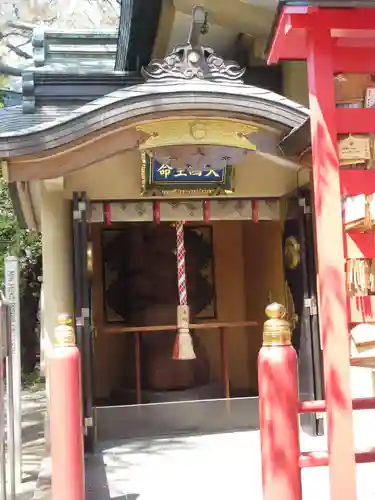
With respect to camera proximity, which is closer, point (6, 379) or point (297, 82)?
point (6, 379)

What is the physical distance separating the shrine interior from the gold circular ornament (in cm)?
100

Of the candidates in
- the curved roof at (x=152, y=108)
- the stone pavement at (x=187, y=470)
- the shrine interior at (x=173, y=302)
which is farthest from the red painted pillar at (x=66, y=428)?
the shrine interior at (x=173, y=302)

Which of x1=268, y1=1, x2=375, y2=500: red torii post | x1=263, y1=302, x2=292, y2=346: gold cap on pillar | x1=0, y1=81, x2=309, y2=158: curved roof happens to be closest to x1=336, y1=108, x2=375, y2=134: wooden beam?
x1=268, y1=1, x2=375, y2=500: red torii post

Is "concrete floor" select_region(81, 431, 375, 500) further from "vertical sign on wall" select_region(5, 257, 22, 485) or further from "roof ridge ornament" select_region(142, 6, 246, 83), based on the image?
"roof ridge ornament" select_region(142, 6, 246, 83)

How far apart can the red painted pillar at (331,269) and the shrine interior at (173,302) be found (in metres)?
4.74

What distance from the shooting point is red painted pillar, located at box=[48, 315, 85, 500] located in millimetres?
3812

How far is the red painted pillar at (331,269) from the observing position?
309 centimetres

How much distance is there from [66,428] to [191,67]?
10.4 feet

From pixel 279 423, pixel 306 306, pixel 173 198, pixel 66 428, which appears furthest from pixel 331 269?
pixel 173 198

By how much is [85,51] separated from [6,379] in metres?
5.25

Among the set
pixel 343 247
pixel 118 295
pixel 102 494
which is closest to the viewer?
pixel 343 247

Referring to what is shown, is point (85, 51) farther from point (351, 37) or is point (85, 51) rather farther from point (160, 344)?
point (351, 37)

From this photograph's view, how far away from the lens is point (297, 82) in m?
7.20

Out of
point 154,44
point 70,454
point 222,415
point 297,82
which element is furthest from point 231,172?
point 70,454
